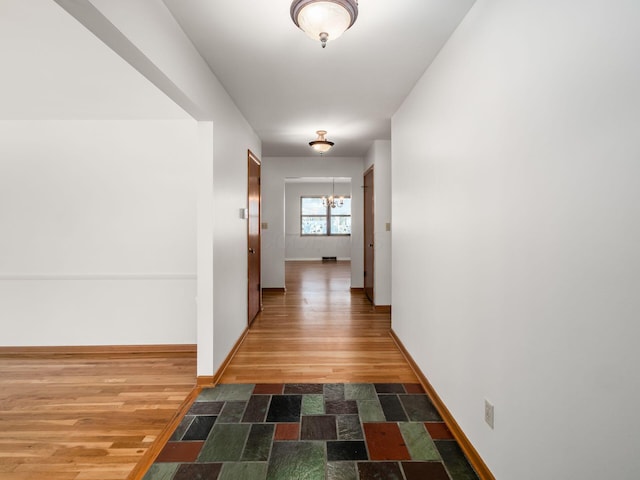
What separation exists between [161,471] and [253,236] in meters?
3.15

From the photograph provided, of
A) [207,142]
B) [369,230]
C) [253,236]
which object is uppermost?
[207,142]

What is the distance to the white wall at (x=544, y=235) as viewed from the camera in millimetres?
964

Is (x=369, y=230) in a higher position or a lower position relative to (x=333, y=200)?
lower

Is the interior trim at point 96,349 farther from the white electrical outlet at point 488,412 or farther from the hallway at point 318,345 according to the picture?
the white electrical outlet at point 488,412

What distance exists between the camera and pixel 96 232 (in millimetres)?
3469

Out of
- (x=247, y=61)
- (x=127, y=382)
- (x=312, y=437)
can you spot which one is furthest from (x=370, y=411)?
(x=247, y=61)

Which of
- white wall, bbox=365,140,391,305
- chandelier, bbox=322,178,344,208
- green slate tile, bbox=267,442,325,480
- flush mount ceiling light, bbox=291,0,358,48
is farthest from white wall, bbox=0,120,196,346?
chandelier, bbox=322,178,344,208

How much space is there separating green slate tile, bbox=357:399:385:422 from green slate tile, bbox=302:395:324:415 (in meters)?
0.28

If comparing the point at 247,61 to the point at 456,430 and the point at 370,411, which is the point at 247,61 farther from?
the point at 456,430

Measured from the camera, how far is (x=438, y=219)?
2.46 m

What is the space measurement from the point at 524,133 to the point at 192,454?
8.00 feet

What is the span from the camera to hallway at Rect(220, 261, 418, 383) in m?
2.94

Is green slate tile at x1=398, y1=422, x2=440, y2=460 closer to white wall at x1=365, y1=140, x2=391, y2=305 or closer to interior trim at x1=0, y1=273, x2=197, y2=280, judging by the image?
interior trim at x1=0, y1=273, x2=197, y2=280

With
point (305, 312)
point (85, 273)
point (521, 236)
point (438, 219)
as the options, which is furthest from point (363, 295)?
point (521, 236)
